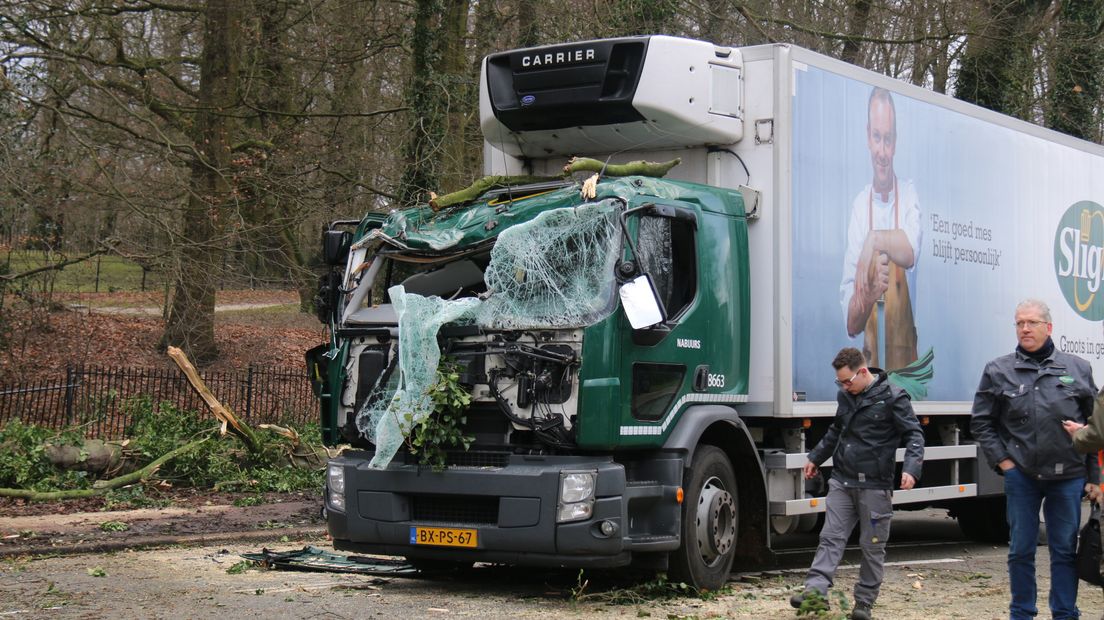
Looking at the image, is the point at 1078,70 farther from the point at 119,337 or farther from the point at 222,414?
the point at 119,337

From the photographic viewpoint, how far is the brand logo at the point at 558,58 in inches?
361

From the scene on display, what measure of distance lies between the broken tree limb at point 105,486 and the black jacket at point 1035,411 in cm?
904

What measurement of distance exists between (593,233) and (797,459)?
8.54 ft

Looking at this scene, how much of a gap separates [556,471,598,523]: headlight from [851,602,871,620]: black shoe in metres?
1.63

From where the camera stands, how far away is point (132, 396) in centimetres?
1733

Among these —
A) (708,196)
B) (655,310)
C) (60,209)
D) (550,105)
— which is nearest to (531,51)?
(550,105)

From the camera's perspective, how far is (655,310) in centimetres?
769

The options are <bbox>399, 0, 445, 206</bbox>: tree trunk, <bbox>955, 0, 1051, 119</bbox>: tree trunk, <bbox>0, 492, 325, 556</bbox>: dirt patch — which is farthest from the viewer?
<bbox>955, 0, 1051, 119</bbox>: tree trunk

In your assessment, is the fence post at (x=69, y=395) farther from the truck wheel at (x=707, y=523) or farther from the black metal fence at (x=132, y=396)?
the truck wheel at (x=707, y=523)

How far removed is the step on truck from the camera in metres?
7.82

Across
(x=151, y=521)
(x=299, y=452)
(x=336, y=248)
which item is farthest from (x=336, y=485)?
(x=299, y=452)

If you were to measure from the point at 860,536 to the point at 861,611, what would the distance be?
0.46 m

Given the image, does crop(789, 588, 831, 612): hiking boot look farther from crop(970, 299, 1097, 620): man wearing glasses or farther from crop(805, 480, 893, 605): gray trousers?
crop(970, 299, 1097, 620): man wearing glasses

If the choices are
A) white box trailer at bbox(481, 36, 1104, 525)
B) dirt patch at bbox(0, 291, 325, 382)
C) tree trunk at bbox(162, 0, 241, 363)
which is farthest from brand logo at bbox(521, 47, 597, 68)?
dirt patch at bbox(0, 291, 325, 382)
